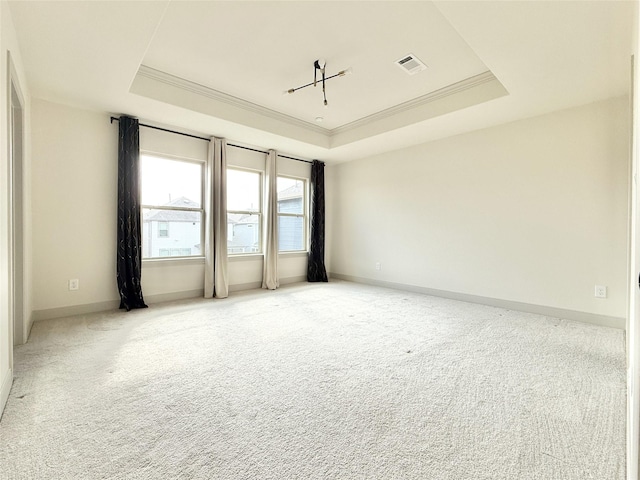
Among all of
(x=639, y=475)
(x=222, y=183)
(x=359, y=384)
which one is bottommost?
(x=359, y=384)

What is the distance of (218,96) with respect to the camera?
3646 millimetres

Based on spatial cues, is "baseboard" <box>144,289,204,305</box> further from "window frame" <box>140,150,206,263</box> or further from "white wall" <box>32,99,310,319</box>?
"window frame" <box>140,150,206,263</box>

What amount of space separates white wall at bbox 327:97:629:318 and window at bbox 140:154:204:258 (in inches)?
119

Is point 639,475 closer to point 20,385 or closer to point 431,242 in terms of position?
point 20,385

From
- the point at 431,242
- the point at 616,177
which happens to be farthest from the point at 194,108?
the point at 616,177

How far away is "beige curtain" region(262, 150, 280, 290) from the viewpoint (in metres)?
5.07

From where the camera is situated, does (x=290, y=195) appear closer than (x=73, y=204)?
No

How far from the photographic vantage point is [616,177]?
120 inches

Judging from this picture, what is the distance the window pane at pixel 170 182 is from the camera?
4.00 m

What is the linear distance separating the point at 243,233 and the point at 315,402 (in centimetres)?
370

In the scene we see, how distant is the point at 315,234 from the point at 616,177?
4.25 meters

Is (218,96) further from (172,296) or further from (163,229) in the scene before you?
(172,296)

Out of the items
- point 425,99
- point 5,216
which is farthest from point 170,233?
point 425,99

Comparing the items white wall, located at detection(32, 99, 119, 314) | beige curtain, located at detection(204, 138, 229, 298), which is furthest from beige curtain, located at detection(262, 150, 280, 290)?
white wall, located at detection(32, 99, 119, 314)
